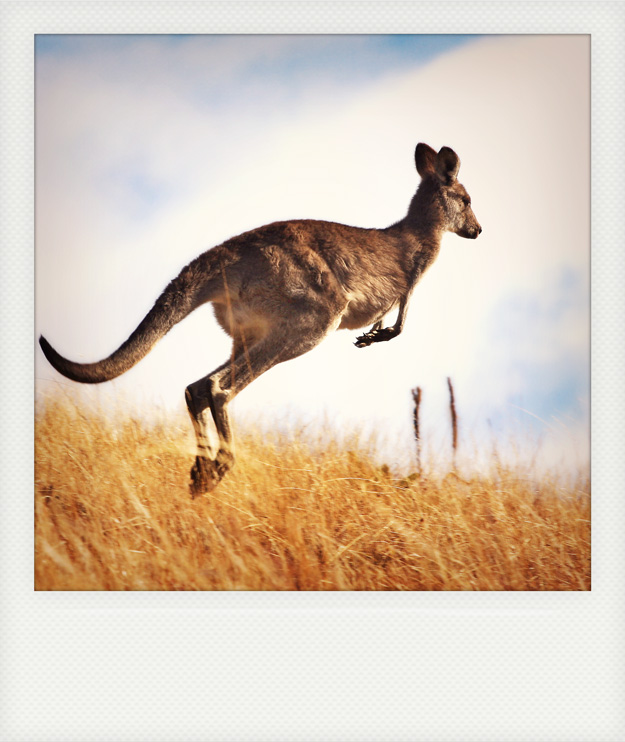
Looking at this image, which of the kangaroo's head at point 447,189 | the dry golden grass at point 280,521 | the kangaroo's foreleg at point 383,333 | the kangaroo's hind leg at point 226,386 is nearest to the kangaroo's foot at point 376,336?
the kangaroo's foreleg at point 383,333

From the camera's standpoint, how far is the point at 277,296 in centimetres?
385

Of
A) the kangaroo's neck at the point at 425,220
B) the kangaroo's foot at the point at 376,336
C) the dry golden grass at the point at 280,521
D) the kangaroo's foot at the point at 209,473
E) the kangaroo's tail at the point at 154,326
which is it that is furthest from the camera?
the kangaroo's neck at the point at 425,220

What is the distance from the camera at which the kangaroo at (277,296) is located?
3721mm

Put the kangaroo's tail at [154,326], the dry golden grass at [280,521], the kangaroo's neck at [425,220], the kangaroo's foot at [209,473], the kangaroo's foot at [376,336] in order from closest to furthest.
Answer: the kangaroo's tail at [154,326], the dry golden grass at [280,521], the kangaroo's foot at [209,473], the kangaroo's foot at [376,336], the kangaroo's neck at [425,220]

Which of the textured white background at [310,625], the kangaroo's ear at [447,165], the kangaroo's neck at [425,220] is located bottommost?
the textured white background at [310,625]

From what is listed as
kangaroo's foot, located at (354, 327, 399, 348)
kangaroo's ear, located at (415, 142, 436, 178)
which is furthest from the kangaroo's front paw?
kangaroo's ear, located at (415, 142, 436, 178)

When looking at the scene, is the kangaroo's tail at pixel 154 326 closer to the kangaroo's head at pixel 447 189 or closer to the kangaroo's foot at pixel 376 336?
the kangaroo's foot at pixel 376 336

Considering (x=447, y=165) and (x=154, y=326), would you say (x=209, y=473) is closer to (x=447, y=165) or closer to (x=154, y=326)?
(x=154, y=326)

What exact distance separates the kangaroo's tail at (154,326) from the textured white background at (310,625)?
0.42 metres

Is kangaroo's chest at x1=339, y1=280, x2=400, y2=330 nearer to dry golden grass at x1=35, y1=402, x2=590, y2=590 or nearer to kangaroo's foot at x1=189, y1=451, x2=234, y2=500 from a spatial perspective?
dry golden grass at x1=35, y1=402, x2=590, y2=590
